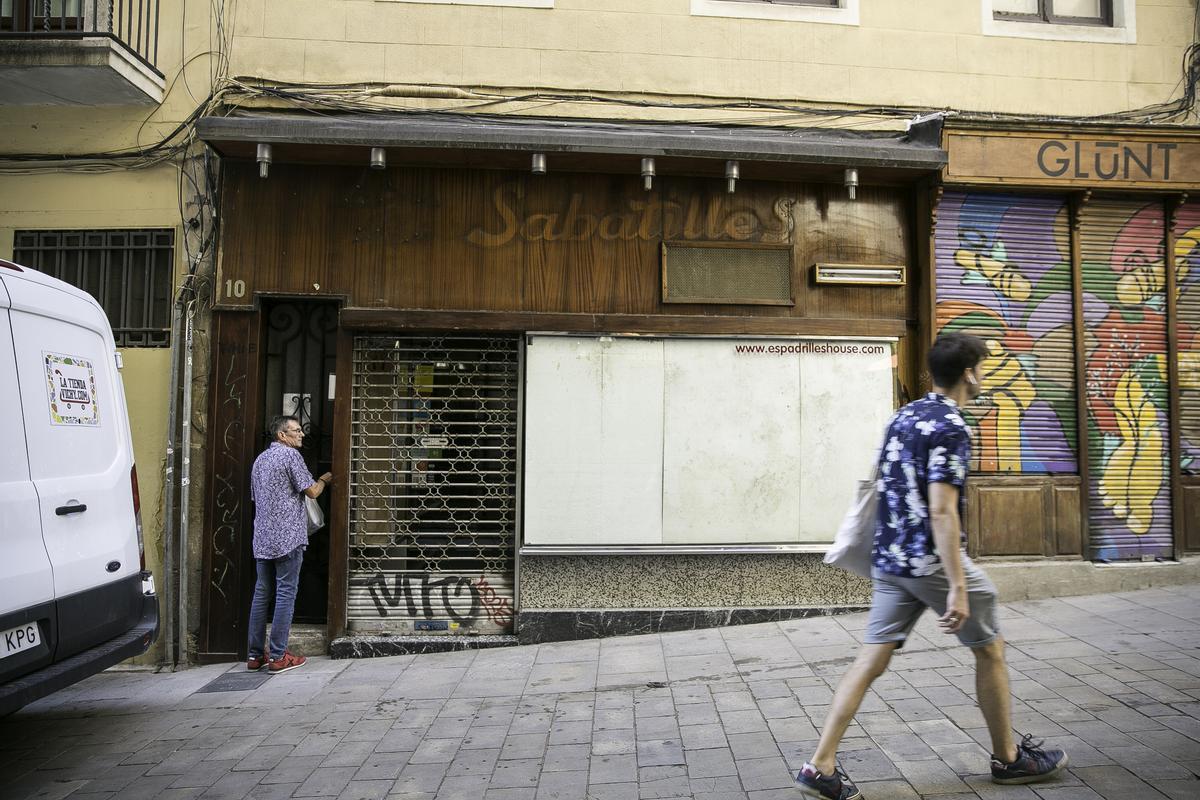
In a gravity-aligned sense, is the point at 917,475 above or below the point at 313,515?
above

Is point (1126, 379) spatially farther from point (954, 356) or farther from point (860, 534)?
point (860, 534)

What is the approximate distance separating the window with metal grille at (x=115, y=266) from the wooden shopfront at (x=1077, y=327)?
6402mm

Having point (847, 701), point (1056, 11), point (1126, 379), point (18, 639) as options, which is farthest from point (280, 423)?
point (1056, 11)

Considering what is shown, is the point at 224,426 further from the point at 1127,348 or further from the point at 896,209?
the point at 1127,348

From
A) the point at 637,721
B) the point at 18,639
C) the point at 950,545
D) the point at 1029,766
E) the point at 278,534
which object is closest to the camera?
the point at 950,545

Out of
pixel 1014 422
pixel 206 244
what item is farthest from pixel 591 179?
pixel 1014 422

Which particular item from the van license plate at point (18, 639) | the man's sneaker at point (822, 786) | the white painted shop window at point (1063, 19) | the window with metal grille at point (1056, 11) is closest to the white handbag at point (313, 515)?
the van license plate at point (18, 639)

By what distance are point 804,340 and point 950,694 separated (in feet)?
9.87

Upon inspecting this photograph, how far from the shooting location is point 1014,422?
22.6ft

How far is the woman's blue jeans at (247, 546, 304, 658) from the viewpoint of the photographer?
235 inches

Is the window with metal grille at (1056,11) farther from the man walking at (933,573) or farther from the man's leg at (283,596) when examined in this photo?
the man's leg at (283,596)

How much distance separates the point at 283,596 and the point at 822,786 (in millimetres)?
4251

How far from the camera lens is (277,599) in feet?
19.6

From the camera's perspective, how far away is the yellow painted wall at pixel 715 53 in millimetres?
6734
